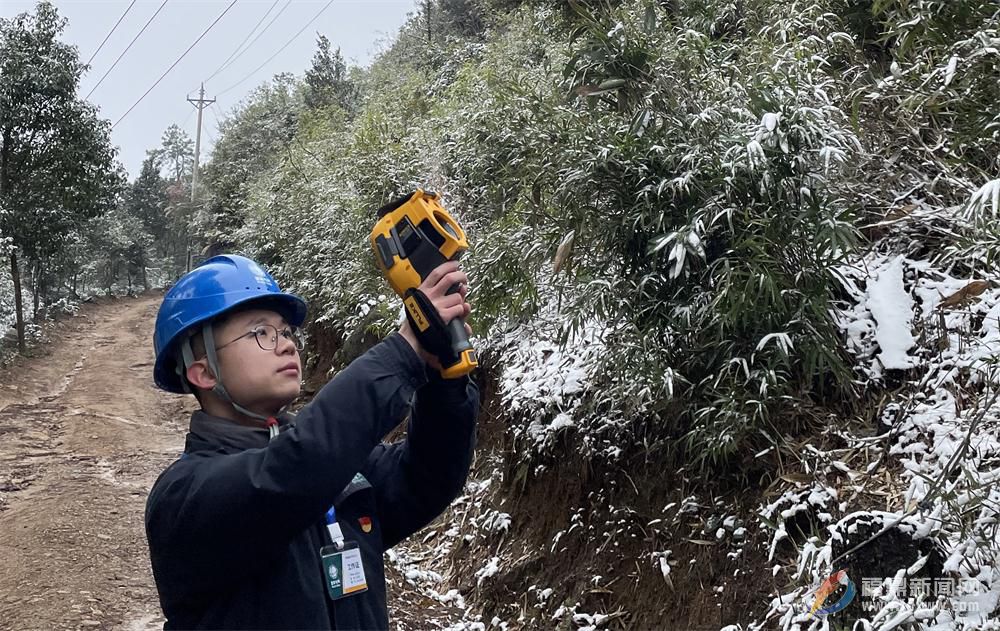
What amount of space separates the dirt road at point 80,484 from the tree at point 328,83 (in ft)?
30.3

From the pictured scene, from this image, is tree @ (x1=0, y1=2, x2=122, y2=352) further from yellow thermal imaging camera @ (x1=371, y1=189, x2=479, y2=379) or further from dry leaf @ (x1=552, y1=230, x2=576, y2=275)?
yellow thermal imaging camera @ (x1=371, y1=189, x2=479, y2=379)

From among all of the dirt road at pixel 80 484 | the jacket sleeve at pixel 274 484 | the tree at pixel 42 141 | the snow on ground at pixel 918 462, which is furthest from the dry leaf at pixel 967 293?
the tree at pixel 42 141

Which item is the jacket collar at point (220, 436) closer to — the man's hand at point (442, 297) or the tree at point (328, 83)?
the man's hand at point (442, 297)

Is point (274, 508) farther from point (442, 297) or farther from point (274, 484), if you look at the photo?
point (442, 297)

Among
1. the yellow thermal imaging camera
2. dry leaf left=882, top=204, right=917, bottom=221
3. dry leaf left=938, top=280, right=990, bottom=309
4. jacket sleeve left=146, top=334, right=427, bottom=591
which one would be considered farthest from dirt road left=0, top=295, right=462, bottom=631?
the yellow thermal imaging camera

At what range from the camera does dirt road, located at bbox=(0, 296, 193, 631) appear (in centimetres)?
557

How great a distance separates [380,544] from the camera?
1953 millimetres

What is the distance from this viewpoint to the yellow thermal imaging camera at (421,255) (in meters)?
1.69

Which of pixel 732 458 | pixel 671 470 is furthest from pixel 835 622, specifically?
pixel 671 470

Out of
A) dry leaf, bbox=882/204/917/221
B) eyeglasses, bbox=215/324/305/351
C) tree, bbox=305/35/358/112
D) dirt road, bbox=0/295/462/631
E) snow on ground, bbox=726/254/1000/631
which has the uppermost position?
tree, bbox=305/35/358/112

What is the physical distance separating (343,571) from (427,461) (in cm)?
35

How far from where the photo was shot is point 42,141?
18.5m

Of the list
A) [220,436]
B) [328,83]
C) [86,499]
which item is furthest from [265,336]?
[328,83]

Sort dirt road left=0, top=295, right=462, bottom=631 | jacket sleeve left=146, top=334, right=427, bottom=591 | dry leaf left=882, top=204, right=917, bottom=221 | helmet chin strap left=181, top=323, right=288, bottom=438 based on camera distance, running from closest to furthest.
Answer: jacket sleeve left=146, top=334, right=427, bottom=591, helmet chin strap left=181, top=323, right=288, bottom=438, dry leaf left=882, top=204, right=917, bottom=221, dirt road left=0, top=295, right=462, bottom=631
